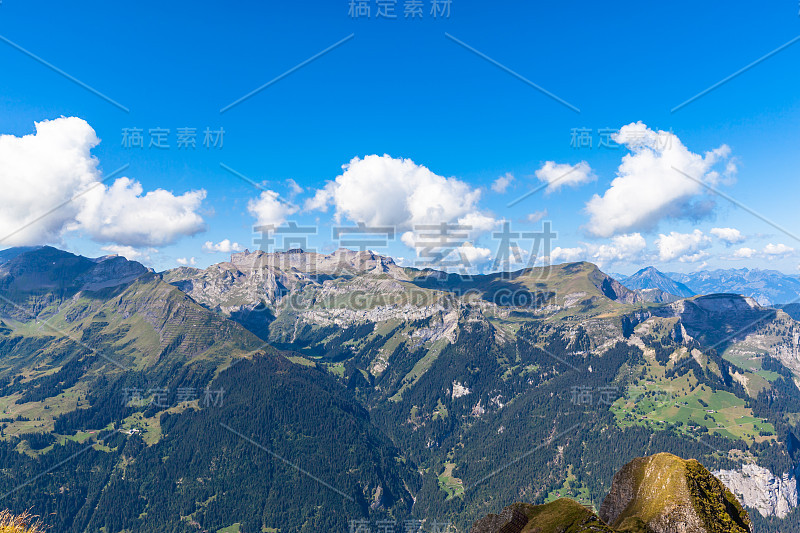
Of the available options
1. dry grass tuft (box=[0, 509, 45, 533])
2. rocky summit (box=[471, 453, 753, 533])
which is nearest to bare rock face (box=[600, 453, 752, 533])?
rocky summit (box=[471, 453, 753, 533])

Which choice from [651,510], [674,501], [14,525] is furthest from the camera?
[651,510]

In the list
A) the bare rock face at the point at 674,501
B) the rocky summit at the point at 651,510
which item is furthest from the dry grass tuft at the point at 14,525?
the bare rock face at the point at 674,501

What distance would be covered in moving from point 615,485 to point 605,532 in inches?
674

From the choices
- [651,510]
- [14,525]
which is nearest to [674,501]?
[651,510]

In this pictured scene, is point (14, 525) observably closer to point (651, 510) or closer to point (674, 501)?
point (651, 510)

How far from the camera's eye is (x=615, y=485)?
56.1 meters

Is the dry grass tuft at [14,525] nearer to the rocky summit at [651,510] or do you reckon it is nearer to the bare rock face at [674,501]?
the rocky summit at [651,510]

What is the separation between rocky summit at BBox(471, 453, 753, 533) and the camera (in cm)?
4484

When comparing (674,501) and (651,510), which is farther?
(651,510)

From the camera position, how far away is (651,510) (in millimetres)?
47250

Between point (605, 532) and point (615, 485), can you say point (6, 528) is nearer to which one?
point (605, 532)

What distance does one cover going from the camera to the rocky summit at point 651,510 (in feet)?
147

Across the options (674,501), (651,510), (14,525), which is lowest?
(651,510)

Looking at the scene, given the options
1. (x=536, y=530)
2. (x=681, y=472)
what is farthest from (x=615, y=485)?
(x=536, y=530)
